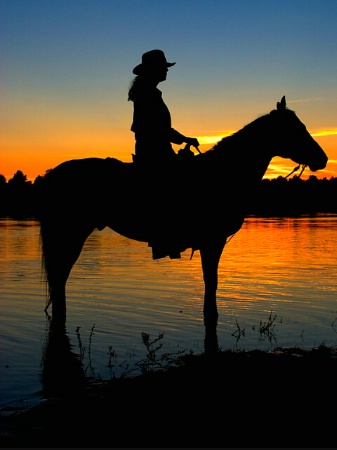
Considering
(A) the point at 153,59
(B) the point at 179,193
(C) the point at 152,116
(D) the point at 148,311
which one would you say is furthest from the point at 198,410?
(D) the point at 148,311

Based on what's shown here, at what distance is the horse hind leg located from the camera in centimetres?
938

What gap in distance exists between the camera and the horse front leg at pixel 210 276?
903 centimetres

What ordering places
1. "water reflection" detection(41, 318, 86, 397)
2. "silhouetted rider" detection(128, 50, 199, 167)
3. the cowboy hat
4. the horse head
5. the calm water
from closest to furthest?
"water reflection" detection(41, 318, 86, 397) < the calm water < the cowboy hat < "silhouetted rider" detection(128, 50, 199, 167) < the horse head

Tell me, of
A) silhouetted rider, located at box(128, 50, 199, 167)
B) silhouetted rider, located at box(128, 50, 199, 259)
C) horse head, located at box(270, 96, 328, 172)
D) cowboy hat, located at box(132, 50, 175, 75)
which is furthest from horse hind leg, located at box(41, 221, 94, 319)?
horse head, located at box(270, 96, 328, 172)

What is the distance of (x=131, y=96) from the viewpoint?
9031 mm

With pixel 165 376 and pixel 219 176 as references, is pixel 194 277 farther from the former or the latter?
pixel 165 376

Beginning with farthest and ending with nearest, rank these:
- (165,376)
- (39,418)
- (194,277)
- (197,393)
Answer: (194,277), (165,376), (197,393), (39,418)

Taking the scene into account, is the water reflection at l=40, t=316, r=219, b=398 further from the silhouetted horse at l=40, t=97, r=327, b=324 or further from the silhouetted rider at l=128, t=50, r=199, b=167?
the silhouetted rider at l=128, t=50, r=199, b=167

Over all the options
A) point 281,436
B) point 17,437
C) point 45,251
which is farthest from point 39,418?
point 45,251

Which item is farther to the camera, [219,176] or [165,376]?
[219,176]

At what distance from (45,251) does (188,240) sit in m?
2.17

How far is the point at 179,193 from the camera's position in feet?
30.9

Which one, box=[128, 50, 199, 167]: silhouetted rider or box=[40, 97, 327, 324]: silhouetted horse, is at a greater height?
box=[128, 50, 199, 167]: silhouetted rider

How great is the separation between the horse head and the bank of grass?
12.7 ft
